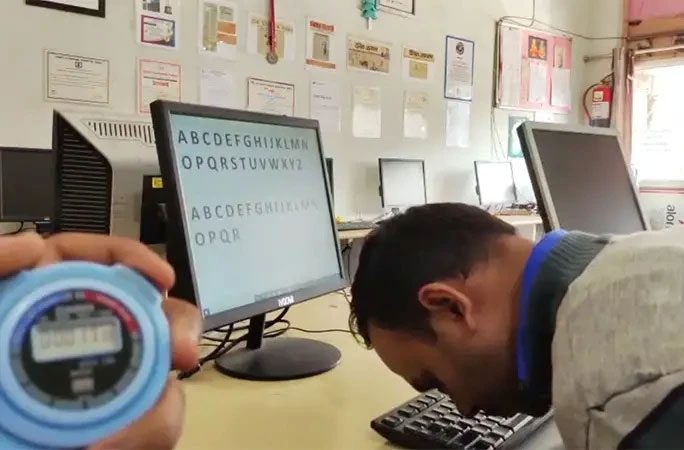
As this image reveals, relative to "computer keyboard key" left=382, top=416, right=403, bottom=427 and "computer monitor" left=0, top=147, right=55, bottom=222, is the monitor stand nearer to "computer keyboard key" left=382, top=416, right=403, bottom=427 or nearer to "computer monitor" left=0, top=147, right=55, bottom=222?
"computer keyboard key" left=382, top=416, right=403, bottom=427

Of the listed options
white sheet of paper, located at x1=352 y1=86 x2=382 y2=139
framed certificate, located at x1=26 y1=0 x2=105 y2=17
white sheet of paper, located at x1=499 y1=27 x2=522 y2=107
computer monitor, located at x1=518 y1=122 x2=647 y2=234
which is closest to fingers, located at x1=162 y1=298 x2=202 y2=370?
computer monitor, located at x1=518 y1=122 x2=647 y2=234

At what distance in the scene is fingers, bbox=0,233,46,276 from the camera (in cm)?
42

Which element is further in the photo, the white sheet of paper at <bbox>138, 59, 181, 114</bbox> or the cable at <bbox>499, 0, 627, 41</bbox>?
the cable at <bbox>499, 0, 627, 41</bbox>

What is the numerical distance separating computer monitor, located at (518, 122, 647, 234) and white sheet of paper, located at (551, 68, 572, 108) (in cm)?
341

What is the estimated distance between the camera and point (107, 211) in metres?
1.19

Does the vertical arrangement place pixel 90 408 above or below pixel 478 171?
below

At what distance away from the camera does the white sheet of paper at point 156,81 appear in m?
2.76

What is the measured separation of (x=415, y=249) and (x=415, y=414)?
22 centimetres

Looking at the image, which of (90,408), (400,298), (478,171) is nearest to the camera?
(90,408)

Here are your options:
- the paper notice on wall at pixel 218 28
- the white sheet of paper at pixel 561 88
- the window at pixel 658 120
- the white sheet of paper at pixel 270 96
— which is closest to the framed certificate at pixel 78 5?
the paper notice on wall at pixel 218 28

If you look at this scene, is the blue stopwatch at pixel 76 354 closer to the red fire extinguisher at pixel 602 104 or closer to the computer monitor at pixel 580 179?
the computer monitor at pixel 580 179

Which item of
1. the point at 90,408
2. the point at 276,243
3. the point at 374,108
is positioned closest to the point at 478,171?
the point at 374,108

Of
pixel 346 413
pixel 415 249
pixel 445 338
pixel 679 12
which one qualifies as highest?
pixel 679 12

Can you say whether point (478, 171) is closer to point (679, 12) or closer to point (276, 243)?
point (679, 12)
